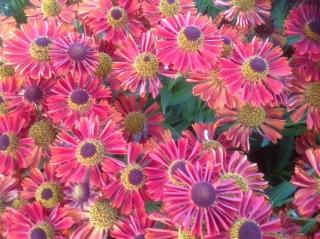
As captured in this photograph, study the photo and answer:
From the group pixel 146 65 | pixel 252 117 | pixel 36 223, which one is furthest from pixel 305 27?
pixel 36 223

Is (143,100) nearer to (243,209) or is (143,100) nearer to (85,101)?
(85,101)

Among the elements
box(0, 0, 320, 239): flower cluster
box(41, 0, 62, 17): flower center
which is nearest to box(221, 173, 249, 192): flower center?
box(0, 0, 320, 239): flower cluster

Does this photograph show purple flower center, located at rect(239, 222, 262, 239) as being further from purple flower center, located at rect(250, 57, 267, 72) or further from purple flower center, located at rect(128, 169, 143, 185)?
purple flower center, located at rect(250, 57, 267, 72)

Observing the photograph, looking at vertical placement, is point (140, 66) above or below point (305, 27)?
below

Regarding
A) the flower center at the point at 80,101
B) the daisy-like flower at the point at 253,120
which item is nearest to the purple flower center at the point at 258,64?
the daisy-like flower at the point at 253,120

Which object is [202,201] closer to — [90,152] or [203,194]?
[203,194]
